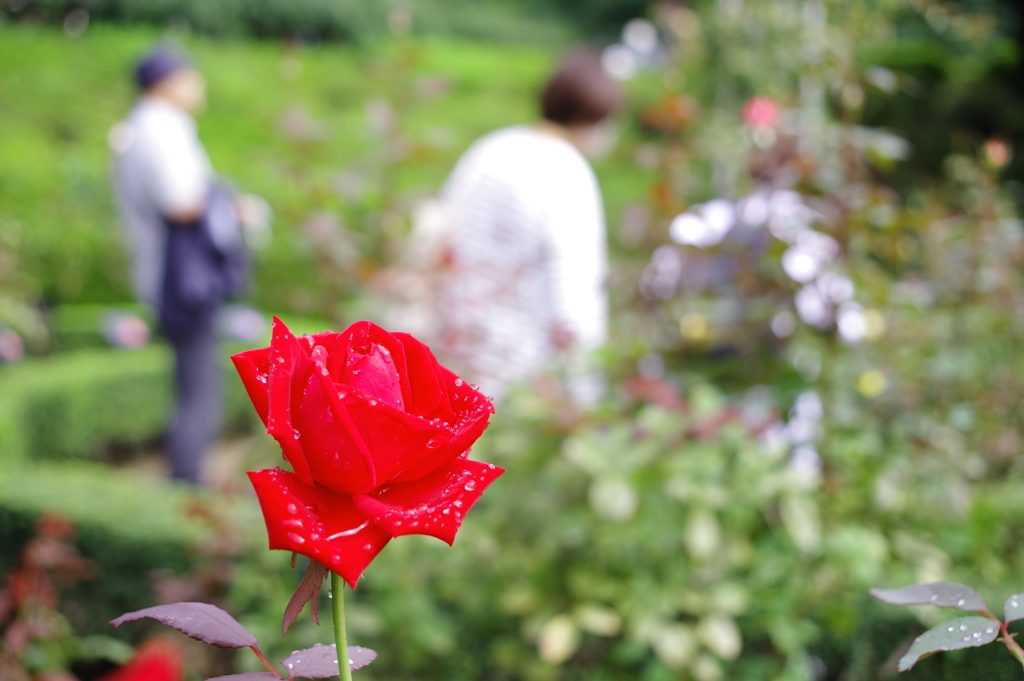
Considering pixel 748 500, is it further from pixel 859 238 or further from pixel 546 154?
pixel 546 154

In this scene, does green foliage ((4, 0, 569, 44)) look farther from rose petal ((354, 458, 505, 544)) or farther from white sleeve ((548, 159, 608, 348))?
rose petal ((354, 458, 505, 544))

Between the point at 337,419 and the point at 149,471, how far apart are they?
14.8 ft

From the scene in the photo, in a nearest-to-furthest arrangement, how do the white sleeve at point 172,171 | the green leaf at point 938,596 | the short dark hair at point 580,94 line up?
the green leaf at point 938,596 < the short dark hair at point 580,94 < the white sleeve at point 172,171

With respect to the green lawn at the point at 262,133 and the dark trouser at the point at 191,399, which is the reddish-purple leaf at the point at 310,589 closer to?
the green lawn at the point at 262,133

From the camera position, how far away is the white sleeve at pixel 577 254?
2025 mm

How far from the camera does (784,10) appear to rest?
470 centimetres

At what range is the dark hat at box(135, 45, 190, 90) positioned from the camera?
10.0 feet

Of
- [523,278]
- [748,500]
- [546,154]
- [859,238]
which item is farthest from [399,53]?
[748,500]

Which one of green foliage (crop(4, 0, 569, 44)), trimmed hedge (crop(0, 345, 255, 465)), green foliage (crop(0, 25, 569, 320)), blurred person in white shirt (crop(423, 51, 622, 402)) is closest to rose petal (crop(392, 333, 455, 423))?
blurred person in white shirt (crop(423, 51, 622, 402))

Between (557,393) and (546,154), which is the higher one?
(546,154)

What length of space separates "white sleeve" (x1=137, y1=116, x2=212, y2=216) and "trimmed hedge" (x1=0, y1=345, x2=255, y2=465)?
1112 millimetres

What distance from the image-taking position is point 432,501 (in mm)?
460

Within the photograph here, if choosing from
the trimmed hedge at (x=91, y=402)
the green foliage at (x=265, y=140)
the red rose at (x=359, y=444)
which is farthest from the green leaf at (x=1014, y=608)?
the trimmed hedge at (x=91, y=402)

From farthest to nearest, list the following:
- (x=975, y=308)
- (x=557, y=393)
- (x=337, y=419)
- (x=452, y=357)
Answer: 1. (x=975, y=308)
2. (x=452, y=357)
3. (x=557, y=393)
4. (x=337, y=419)
